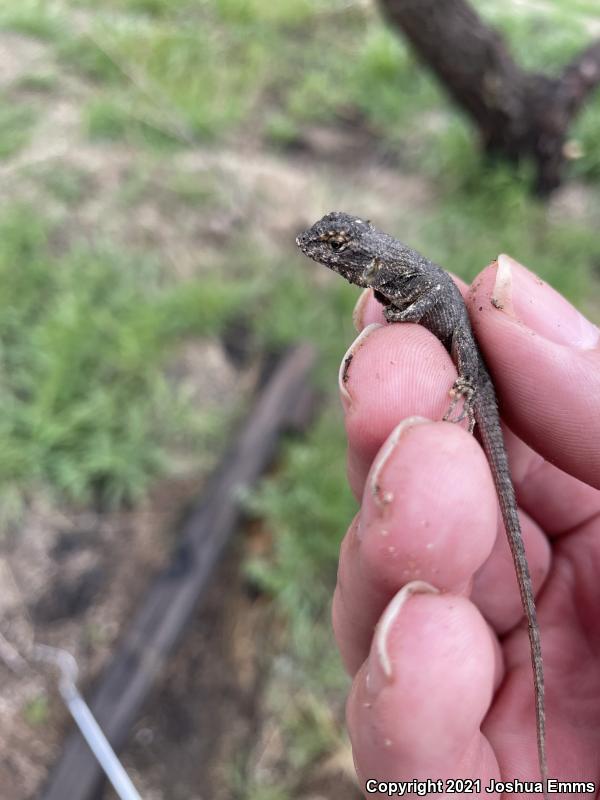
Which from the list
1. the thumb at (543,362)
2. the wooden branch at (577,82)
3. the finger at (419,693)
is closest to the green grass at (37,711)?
the finger at (419,693)

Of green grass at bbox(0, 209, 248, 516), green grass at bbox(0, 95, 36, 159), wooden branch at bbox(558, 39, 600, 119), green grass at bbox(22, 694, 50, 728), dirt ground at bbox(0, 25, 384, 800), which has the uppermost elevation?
wooden branch at bbox(558, 39, 600, 119)

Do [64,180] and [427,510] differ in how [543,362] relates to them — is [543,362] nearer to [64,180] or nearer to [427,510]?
[427,510]

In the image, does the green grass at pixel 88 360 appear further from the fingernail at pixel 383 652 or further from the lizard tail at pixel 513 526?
the fingernail at pixel 383 652

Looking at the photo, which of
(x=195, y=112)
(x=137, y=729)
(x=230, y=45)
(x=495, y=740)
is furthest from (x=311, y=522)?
(x=230, y=45)

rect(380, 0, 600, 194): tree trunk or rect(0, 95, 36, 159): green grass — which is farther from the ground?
rect(380, 0, 600, 194): tree trunk

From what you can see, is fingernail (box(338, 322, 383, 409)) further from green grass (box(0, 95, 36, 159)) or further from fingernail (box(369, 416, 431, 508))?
green grass (box(0, 95, 36, 159))

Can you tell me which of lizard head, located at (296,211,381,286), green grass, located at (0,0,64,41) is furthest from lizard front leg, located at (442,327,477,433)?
green grass, located at (0,0,64,41)

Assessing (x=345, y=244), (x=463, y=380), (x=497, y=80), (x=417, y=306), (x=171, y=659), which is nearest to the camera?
(x=463, y=380)

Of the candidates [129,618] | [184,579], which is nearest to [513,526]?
[184,579]
